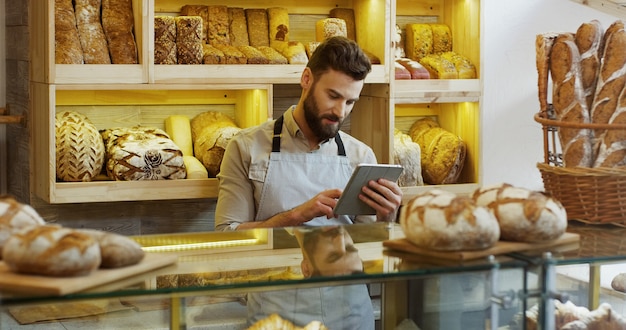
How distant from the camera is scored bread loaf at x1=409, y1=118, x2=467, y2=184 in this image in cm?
380

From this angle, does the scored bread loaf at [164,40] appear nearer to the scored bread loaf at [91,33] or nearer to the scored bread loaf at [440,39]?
the scored bread loaf at [91,33]

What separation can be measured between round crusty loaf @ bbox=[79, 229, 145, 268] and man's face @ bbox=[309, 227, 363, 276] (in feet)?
0.92

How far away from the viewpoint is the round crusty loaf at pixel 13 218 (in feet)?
4.21

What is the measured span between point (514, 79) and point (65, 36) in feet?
7.19

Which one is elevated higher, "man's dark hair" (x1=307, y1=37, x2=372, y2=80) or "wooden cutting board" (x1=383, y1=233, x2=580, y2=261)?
"man's dark hair" (x1=307, y1=37, x2=372, y2=80)

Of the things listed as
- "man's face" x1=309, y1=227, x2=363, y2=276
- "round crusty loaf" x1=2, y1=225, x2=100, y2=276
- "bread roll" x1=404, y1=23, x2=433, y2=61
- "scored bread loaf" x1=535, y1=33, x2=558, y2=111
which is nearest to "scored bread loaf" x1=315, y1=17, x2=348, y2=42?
"bread roll" x1=404, y1=23, x2=433, y2=61

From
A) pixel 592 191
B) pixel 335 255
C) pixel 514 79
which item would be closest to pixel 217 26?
pixel 514 79

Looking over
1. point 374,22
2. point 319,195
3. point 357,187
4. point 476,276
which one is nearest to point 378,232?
point 476,276

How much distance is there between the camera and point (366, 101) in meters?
3.88

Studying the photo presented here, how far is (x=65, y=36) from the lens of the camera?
10.4 ft

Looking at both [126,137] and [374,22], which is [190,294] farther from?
[374,22]

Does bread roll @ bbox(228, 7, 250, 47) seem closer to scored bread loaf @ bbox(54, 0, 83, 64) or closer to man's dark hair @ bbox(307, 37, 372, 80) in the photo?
scored bread loaf @ bbox(54, 0, 83, 64)

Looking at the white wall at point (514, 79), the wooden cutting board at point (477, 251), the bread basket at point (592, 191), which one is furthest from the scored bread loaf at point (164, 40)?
the wooden cutting board at point (477, 251)

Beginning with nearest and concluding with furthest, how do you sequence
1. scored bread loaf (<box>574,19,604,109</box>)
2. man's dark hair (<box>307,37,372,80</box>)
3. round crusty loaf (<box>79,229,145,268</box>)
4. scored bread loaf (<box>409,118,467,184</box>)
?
round crusty loaf (<box>79,229,145,268</box>) < scored bread loaf (<box>574,19,604,109</box>) < man's dark hair (<box>307,37,372,80</box>) < scored bread loaf (<box>409,118,467,184</box>)
